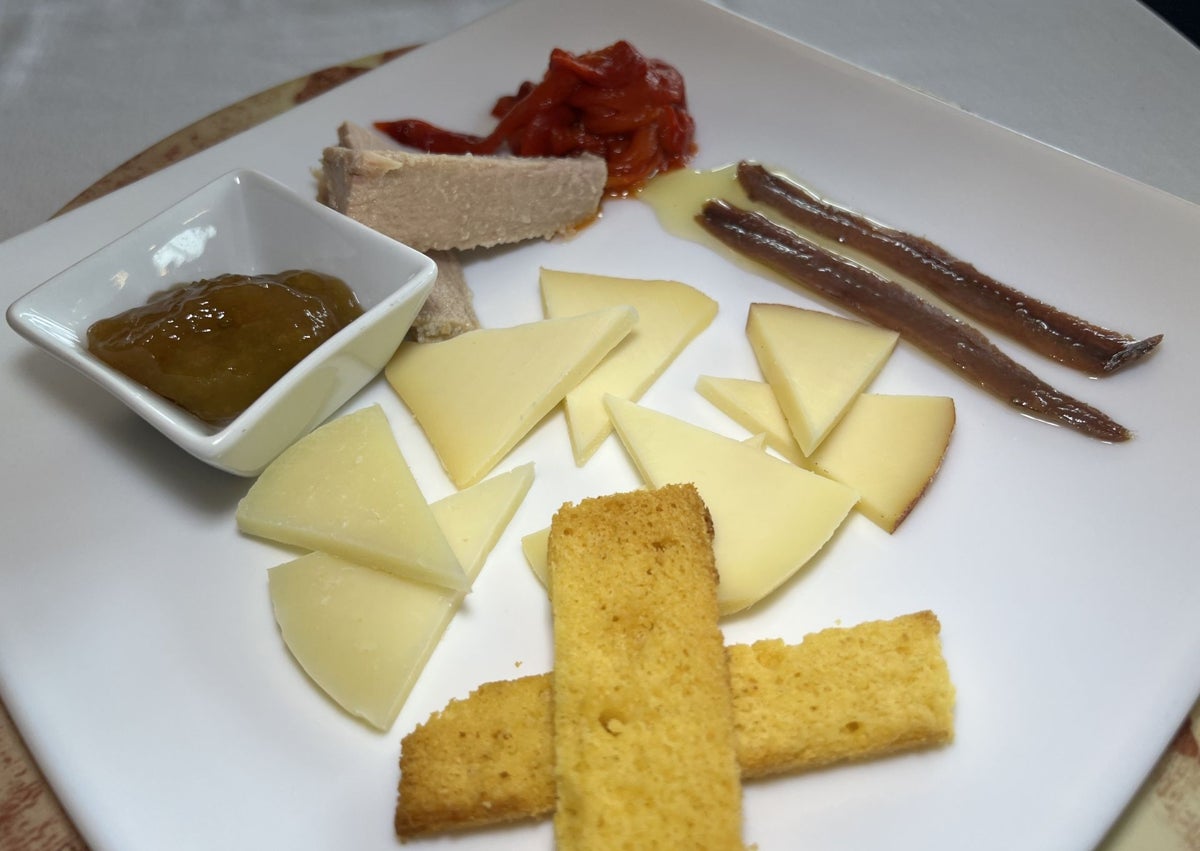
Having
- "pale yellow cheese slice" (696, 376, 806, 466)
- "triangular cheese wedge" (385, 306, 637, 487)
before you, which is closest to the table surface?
"triangular cheese wedge" (385, 306, 637, 487)

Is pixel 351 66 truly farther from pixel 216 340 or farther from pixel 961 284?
pixel 961 284

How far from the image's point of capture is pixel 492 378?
2.44m

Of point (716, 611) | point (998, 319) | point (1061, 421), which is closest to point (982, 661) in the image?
point (716, 611)

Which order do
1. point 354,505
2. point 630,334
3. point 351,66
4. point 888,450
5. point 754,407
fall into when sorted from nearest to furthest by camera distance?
1. point 354,505
2. point 888,450
3. point 754,407
4. point 630,334
5. point 351,66

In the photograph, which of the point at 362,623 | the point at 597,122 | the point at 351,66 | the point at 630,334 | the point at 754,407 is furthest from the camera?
the point at 351,66

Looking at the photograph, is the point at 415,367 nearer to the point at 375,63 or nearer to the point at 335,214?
the point at 335,214

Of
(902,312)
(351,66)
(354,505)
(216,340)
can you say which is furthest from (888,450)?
(351,66)

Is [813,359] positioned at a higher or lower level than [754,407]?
higher

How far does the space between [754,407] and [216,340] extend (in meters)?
1.43

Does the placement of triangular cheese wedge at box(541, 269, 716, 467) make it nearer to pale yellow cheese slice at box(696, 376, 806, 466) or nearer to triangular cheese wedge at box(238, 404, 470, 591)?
pale yellow cheese slice at box(696, 376, 806, 466)

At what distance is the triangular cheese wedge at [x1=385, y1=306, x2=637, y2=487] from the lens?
7.70 ft

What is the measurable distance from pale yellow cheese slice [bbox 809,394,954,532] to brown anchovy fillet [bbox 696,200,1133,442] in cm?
22

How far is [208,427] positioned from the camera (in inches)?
84.1

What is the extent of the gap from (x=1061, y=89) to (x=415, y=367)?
326 cm
